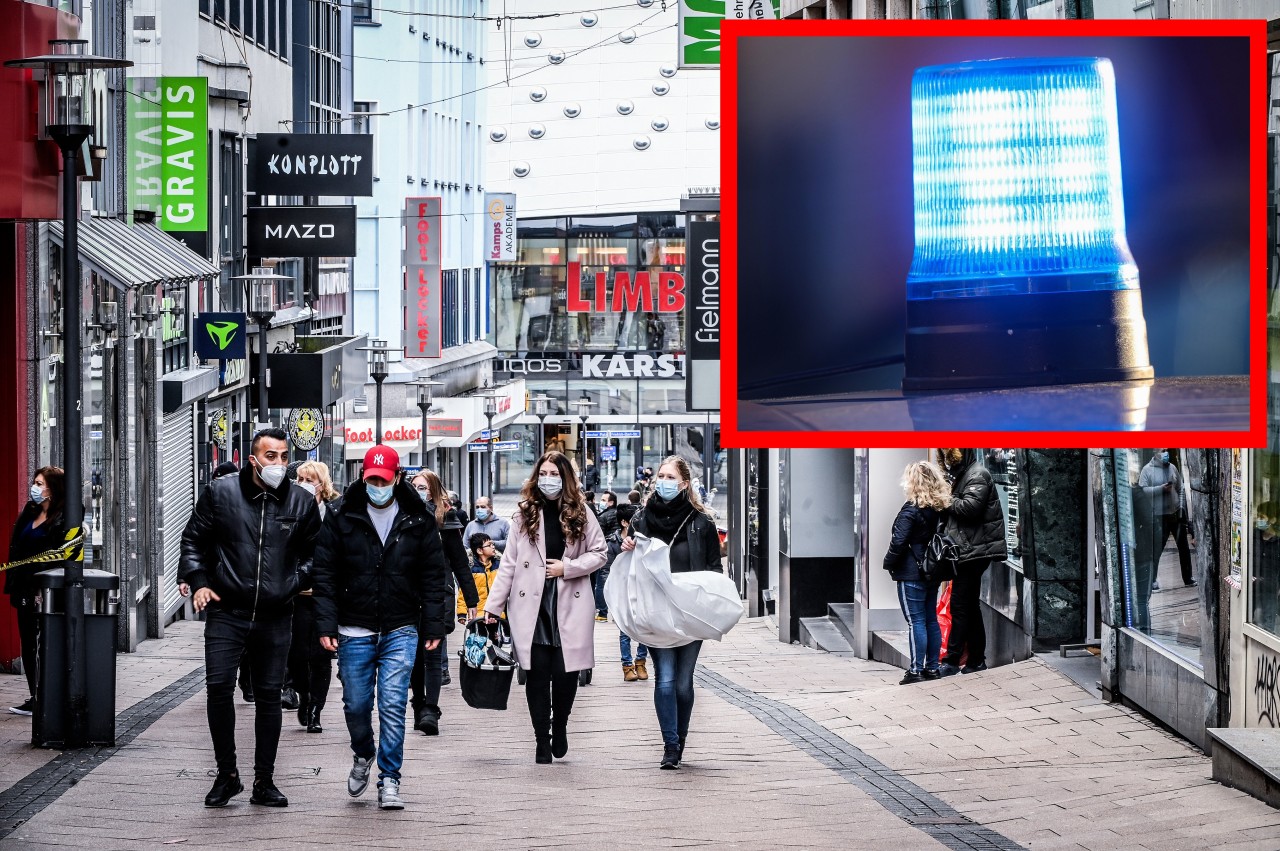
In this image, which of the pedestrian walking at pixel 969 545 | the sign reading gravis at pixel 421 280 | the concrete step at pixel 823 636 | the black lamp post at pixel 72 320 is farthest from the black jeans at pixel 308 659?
the sign reading gravis at pixel 421 280

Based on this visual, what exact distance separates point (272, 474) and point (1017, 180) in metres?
3.77

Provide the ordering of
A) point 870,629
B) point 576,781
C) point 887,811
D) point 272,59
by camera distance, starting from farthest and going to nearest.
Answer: point 272,59
point 870,629
point 576,781
point 887,811

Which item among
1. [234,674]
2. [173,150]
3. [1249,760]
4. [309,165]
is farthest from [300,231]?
[1249,760]

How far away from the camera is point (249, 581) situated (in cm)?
919

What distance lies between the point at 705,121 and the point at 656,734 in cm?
6629

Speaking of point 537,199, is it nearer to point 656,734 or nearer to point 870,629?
point 870,629

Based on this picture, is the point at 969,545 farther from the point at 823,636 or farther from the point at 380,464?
the point at 823,636

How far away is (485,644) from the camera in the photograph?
11.3 m

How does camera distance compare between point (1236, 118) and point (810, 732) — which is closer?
point (1236, 118)

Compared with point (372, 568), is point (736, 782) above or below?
below

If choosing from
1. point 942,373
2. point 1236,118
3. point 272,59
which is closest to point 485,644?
point 942,373

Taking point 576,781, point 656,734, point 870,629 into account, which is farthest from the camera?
point 870,629

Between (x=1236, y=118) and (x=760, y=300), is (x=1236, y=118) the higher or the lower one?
the higher one

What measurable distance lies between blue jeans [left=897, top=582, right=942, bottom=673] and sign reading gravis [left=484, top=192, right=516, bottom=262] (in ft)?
174
